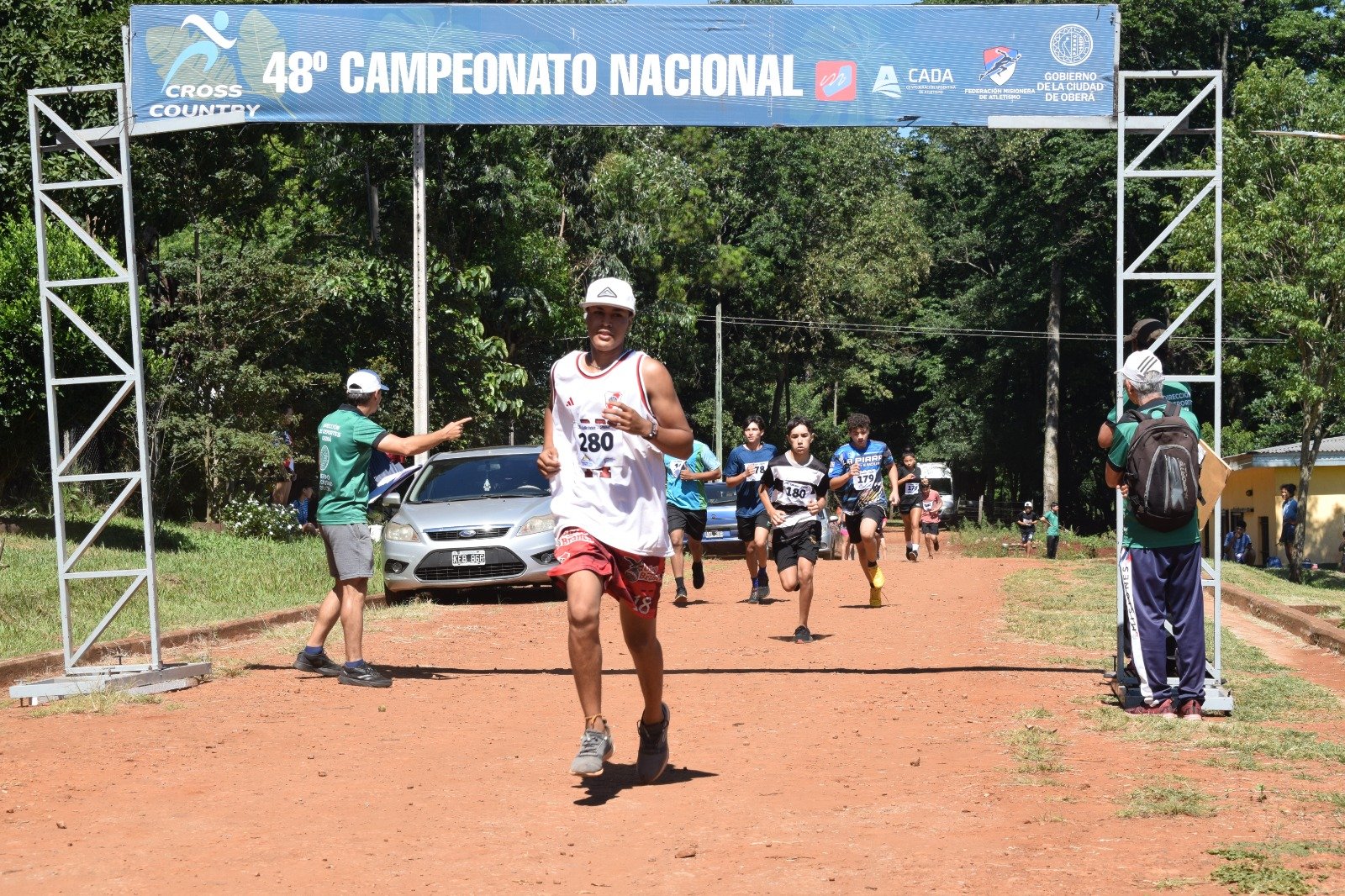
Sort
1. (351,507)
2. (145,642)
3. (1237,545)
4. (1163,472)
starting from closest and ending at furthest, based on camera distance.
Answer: (1163,472), (351,507), (145,642), (1237,545)

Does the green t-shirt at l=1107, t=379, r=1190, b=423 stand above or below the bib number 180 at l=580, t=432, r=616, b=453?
above

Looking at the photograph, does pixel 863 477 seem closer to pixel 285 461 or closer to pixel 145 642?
pixel 145 642

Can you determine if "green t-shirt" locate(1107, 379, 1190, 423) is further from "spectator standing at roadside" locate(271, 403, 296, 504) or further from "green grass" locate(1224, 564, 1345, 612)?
"spectator standing at roadside" locate(271, 403, 296, 504)

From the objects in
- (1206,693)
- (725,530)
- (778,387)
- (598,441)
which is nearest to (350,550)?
(598,441)

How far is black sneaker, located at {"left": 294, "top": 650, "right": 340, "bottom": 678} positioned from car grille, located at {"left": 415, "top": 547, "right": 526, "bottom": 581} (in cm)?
521

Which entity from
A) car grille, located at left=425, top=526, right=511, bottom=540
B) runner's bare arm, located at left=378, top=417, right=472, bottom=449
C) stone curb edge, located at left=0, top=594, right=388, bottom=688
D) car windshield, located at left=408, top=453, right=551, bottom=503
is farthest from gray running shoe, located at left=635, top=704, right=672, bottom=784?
car windshield, located at left=408, top=453, right=551, bottom=503

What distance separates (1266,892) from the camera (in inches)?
191

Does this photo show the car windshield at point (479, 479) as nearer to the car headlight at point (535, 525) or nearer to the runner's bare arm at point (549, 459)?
the car headlight at point (535, 525)

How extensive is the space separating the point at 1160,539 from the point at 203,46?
7381 mm

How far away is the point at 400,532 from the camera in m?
16.5

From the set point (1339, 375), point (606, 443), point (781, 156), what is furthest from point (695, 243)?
point (606, 443)

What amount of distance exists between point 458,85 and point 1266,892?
8.25 meters

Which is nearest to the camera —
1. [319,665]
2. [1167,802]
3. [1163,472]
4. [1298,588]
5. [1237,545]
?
[1167,802]

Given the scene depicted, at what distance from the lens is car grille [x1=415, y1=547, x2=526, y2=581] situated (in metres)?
16.1
